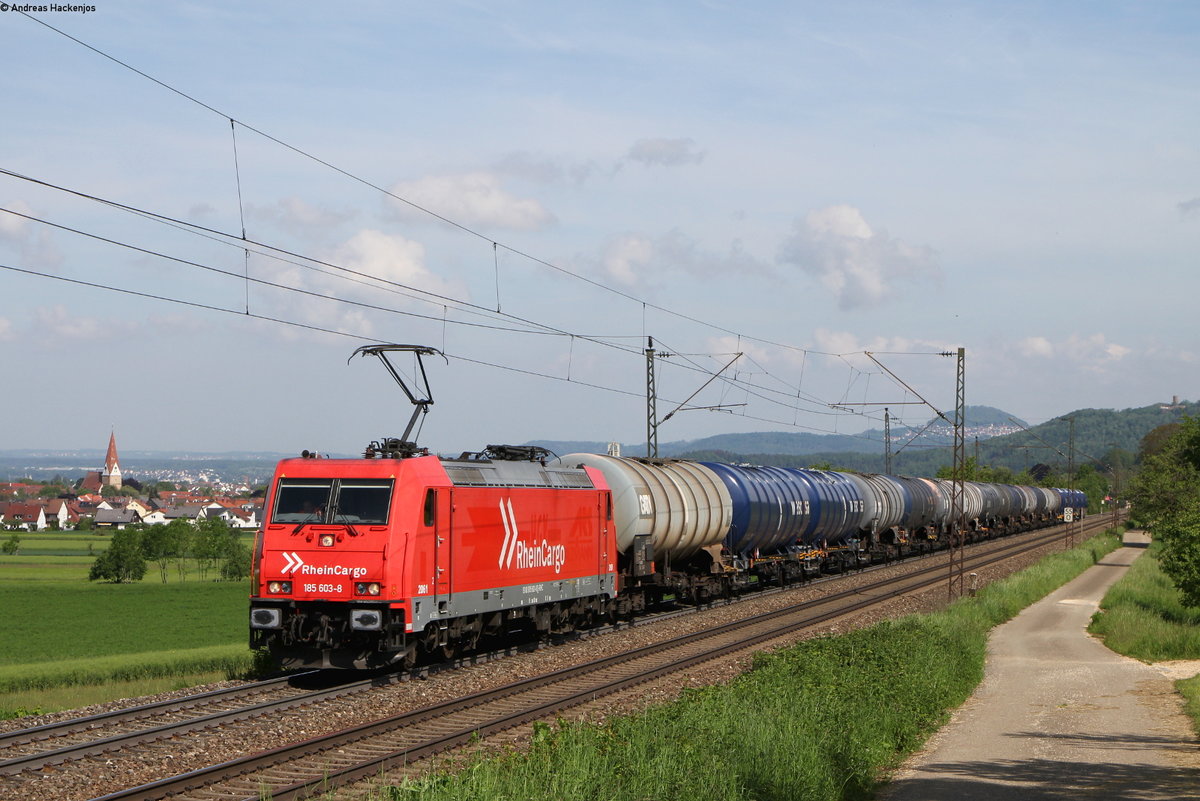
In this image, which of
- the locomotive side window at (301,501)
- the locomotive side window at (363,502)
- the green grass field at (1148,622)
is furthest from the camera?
the green grass field at (1148,622)

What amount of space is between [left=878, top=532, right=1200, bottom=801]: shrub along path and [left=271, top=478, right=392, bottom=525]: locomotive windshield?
30.4ft

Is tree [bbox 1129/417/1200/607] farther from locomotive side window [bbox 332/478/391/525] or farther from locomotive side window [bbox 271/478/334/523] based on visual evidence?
locomotive side window [bbox 271/478/334/523]

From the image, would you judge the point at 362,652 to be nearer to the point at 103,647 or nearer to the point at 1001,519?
the point at 103,647

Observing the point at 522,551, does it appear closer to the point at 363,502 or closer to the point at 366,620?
the point at 363,502

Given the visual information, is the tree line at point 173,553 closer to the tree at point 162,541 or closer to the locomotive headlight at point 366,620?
the tree at point 162,541

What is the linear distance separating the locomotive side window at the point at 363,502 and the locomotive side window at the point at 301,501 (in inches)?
10.3

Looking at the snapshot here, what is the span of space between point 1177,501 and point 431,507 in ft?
186

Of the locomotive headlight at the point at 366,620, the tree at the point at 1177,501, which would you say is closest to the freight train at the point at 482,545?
the locomotive headlight at the point at 366,620

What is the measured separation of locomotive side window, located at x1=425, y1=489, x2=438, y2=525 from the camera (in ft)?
64.4

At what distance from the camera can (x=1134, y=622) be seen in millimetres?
30469

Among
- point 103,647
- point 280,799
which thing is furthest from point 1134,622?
point 103,647

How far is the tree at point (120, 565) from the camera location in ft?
376

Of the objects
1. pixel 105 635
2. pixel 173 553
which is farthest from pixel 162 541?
pixel 105 635

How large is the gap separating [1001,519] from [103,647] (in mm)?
58545
